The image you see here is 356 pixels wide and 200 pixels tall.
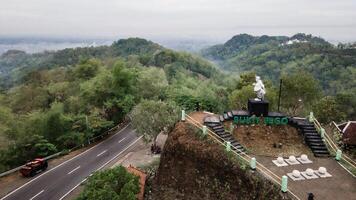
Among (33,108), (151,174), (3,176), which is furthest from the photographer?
(33,108)

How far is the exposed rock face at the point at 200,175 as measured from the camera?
16.9 meters

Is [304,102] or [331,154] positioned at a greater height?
[331,154]

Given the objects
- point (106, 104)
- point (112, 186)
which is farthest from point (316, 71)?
point (112, 186)

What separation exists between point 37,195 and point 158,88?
26029 mm

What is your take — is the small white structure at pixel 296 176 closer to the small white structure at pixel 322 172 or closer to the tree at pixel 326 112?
the small white structure at pixel 322 172

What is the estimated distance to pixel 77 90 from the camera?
170ft

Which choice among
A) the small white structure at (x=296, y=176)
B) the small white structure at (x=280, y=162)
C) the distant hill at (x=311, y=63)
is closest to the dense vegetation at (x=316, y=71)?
the distant hill at (x=311, y=63)

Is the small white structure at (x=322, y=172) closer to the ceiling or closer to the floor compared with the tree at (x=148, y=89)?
closer to the ceiling

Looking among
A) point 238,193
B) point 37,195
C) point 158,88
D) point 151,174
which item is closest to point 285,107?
point 158,88

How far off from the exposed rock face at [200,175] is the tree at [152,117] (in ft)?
17.8

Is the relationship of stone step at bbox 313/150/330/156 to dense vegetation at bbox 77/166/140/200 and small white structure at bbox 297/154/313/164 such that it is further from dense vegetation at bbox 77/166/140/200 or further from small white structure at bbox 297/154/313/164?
dense vegetation at bbox 77/166/140/200

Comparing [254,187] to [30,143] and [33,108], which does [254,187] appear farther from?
[33,108]

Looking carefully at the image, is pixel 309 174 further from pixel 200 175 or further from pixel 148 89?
pixel 148 89

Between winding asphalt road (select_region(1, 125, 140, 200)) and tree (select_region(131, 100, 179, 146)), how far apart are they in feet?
17.5
